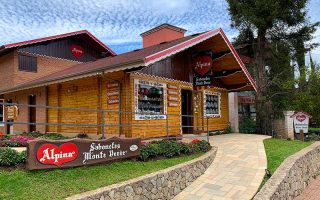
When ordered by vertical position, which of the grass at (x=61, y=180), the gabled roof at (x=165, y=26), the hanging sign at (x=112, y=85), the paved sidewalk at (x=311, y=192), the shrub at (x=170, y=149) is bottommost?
Result: the paved sidewalk at (x=311, y=192)

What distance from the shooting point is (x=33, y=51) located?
19.0m

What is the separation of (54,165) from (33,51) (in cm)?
1512

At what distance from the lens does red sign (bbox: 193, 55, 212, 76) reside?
14.0 meters

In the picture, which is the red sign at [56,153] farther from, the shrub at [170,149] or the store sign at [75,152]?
the shrub at [170,149]

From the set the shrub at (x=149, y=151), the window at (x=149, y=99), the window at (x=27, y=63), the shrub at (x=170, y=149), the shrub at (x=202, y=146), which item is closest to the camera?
the shrub at (x=149, y=151)

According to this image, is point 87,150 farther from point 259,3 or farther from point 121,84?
point 259,3

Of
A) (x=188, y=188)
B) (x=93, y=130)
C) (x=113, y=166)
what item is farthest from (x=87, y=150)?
(x=93, y=130)

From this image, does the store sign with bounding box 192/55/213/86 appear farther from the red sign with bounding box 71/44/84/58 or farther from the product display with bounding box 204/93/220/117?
the red sign with bounding box 71/44/84/58

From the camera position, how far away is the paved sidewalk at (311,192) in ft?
30.0

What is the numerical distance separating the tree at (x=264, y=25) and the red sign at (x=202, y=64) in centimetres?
693

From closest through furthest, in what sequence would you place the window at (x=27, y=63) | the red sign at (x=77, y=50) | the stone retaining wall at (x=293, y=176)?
the stone retaining wall at (x=293, y=176) < the window at (x=27, y=63) < the red sign at (x=77, y=50)

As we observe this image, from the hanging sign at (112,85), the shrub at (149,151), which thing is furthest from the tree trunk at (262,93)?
the shrub at (149,151)

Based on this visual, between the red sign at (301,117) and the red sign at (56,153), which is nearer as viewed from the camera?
the red sign at (56,153)

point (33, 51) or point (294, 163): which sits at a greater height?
point (33, 51)
